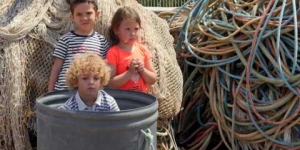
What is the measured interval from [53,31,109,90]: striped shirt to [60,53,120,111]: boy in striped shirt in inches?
17.3

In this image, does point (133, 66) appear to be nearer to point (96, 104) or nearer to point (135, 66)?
point (135, 66)

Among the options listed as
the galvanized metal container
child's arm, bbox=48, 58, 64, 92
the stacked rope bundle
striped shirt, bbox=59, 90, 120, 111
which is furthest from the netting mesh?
the galvanized metal container

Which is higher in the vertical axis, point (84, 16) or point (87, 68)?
point (84, 16)

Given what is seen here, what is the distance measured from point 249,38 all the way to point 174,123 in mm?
995

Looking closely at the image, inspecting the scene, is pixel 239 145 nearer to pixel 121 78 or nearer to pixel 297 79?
pixel 297 79

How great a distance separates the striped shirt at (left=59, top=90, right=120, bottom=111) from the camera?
3.03 metres

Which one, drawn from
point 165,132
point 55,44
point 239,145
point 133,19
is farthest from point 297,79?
point 55,44

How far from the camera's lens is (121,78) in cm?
349

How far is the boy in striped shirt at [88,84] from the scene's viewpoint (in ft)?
9.79

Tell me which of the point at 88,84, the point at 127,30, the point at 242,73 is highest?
the point at 127,30

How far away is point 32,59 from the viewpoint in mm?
3723

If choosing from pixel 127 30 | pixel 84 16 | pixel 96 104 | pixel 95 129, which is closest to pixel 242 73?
pixel 127 30

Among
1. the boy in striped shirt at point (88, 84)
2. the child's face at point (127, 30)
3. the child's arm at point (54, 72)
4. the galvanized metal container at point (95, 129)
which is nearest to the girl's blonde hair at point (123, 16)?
the child's face at point (127, 30)

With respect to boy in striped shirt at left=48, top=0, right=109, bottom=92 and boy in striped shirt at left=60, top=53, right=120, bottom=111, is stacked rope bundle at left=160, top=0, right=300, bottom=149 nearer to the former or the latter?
boy in striped shirt at left=48, top=0, right=109, bottom=92
